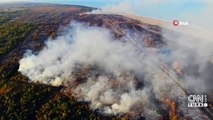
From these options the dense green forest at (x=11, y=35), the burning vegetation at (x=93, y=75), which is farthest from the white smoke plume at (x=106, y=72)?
the dense green forest at (x=11, y=35)

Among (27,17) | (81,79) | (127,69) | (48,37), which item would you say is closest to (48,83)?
(81,79)

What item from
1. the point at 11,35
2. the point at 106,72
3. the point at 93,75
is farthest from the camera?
the point at 11,35

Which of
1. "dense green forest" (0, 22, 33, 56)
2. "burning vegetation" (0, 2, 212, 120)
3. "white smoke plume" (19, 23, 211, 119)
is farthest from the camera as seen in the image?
"dense green forest" (0, 22, 33, 56)

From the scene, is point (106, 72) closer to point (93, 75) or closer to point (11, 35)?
point (93, 75)

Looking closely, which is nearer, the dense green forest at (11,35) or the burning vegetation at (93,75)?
the burning vegetation at (93,75)

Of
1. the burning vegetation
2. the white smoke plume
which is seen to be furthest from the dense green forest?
the white smoke plume

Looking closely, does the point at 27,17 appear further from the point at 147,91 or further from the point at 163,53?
the point at 147,91

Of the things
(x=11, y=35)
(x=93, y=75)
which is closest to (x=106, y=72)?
(x=93, y=75)

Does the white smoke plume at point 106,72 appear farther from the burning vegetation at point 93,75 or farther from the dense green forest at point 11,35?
the dense green forest at point 11,35

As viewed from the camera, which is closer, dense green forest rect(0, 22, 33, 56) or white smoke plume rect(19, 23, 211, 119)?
white smoke plume rect(19, 23, 211, 119)

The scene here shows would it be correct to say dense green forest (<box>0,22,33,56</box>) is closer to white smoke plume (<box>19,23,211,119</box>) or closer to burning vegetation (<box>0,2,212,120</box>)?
burning vegetation (<box>0,2,212,120</box>)

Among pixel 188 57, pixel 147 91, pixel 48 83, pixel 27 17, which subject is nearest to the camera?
pixel 147 91
